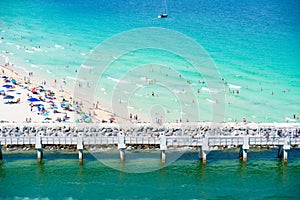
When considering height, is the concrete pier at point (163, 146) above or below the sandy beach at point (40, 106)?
below

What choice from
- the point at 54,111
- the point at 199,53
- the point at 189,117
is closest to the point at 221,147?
the point at 189,117

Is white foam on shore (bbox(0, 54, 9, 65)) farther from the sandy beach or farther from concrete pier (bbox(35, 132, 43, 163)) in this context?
concrete pier (bbox(35, 132, 43, 163))

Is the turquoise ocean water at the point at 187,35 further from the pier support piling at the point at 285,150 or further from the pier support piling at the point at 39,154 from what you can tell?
the pier support piling at the point at 39,154

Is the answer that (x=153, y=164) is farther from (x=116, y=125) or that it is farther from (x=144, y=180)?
(x=116, y=125)

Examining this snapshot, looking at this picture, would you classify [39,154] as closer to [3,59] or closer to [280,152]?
[280,152]

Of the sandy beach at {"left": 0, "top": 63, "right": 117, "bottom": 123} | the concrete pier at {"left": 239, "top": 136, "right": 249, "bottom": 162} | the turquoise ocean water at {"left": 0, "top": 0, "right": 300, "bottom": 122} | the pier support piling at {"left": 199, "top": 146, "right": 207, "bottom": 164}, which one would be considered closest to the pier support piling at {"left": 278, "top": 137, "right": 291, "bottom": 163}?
the concrete pier at {"left": 239, "top": 136, "right": 249, "bottom": 162}

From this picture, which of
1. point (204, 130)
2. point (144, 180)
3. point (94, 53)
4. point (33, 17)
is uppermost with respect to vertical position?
point (33, 17)

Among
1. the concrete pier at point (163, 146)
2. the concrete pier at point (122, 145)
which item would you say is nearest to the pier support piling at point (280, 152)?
the concrete pier at point (163, 146)
